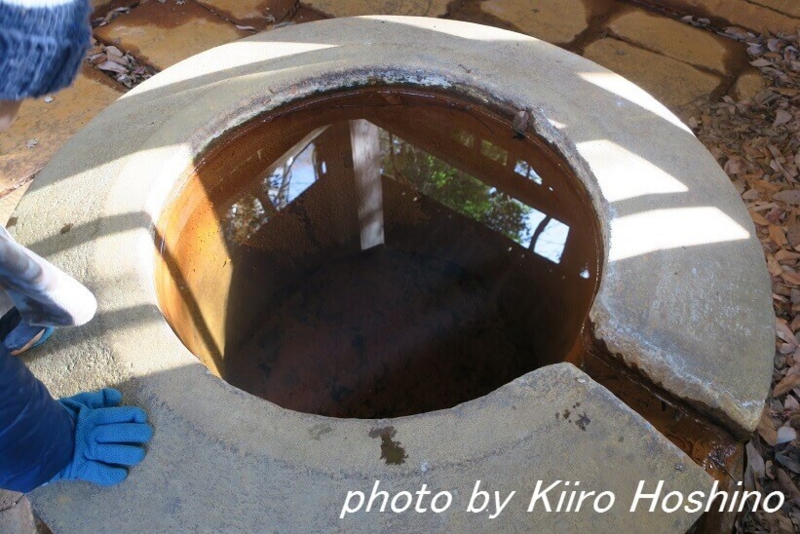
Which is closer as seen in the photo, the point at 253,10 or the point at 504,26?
the point at 504,26

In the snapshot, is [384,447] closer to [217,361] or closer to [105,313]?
[105,313]

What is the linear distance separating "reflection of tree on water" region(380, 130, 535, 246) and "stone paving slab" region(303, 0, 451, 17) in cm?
135

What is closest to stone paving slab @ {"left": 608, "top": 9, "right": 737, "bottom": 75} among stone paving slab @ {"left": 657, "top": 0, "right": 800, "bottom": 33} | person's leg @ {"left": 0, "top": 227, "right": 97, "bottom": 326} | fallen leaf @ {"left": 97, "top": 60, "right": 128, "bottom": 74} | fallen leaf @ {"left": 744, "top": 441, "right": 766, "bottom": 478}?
stone paving slab @ {"left": 657, "top": 0, "right": 800, "bottom": 33}

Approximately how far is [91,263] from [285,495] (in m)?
0.77

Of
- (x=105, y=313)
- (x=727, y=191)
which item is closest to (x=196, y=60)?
(x=105, y=313)

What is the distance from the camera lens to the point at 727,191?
1.78 metres

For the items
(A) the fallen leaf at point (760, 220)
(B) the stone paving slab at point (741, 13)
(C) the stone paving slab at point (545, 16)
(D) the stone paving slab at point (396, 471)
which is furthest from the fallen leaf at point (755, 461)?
(B) the stone paving slab at point (741, 13)

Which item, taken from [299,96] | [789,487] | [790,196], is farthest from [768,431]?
[299,96]

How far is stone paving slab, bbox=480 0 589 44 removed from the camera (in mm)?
3410

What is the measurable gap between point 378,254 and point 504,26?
1511 millimetres

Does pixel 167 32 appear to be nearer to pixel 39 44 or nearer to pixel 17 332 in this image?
pixel 17 332

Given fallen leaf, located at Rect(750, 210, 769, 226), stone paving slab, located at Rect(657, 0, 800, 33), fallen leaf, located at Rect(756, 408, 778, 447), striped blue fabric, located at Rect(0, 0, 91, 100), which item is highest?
striped blue fabric, located at Rect(0, 0, 91, 100)

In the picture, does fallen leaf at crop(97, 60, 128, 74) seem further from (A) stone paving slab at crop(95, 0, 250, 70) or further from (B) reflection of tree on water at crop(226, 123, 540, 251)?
(B) reflection of tree on water at crop(226, 123, 540, 251)

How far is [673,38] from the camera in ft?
11.1
